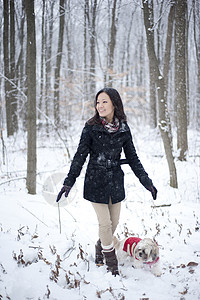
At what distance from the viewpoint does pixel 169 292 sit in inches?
82.4

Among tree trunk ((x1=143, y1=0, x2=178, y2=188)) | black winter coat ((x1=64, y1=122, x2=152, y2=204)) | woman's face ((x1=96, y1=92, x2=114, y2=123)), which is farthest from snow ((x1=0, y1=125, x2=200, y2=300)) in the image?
woman's face ((x1=96, y1=92, x2=114, y2=123))

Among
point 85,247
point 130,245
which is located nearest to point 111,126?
point 130,245

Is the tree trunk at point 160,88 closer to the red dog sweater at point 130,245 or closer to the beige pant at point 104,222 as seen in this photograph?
the red dog sweater at point 130,245

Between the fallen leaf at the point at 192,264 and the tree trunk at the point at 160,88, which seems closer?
the fallen leaf at the point at 192,264

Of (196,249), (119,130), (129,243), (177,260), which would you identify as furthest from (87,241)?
(119,130)

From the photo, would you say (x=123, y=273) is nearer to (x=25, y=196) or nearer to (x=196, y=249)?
(x=196, y=249)

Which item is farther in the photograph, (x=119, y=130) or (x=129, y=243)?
(x=129, y=243)

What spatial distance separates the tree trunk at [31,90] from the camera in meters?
4.12

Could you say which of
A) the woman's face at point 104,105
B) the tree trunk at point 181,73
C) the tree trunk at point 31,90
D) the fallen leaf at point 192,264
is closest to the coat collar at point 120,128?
the woman's face at point 104,105

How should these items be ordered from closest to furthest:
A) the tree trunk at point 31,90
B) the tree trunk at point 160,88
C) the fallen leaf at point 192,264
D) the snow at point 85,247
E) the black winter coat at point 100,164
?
1. the snow at point 85,247
2. the black winter coat at point 100,164
3. the fallen leaf at point 192,264
4. the tree trunk at point 31,90
5. the tree trunk at point 160,88

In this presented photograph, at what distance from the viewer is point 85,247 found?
292 cm

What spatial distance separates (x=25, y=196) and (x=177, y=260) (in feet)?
10.6

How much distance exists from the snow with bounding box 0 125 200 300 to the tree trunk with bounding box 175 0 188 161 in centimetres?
261

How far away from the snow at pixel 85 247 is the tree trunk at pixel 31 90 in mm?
535
